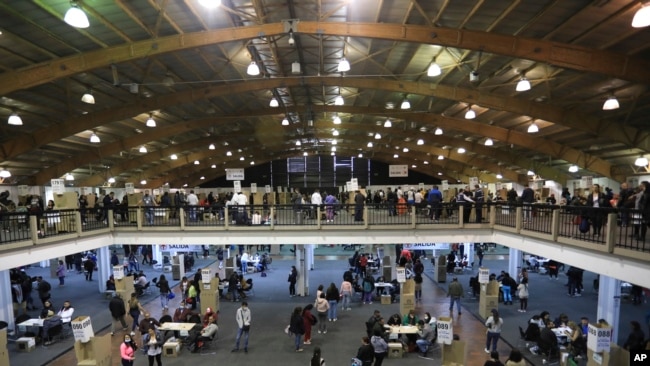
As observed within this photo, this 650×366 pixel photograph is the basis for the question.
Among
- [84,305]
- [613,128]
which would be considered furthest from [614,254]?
[84,305]

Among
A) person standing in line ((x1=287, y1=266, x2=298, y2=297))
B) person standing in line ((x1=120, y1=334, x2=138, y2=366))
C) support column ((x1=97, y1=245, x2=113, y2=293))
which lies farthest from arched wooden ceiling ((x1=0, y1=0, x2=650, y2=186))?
person standing in line ((x1=287, y1=266, x2=298, y2=297))

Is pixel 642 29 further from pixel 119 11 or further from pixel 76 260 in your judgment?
pixel 76 260

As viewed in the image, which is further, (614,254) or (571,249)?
(571,249)

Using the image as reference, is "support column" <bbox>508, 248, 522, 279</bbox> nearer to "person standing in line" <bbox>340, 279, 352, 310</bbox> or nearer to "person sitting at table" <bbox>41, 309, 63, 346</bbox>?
"person standing in line" <bbox>340, 279, 352, 310</bbox>

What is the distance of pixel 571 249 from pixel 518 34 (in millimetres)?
6629

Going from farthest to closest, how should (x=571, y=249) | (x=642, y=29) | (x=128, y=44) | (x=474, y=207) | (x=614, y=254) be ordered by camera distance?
1. (x=474, y=207)
2. (x=128, y=44)
3. (x=571, y=249)
4. (x=642, y=29)
5. (x=614, y=254)

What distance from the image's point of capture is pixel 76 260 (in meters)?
23.8

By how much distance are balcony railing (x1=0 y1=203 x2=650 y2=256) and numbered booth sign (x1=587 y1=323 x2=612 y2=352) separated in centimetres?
247

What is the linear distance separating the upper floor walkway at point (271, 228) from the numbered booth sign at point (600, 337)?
2.81 m

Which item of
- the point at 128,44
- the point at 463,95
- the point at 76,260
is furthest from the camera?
the point at 76,260

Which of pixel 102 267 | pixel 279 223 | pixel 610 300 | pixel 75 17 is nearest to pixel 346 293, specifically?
pixel 279 223

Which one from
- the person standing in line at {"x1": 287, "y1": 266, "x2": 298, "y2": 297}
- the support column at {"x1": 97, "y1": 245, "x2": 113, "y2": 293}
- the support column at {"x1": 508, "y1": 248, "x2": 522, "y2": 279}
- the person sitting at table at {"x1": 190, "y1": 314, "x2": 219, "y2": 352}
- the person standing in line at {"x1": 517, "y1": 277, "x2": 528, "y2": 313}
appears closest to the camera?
the person sitting at table at {"x1": 190, "y1": 314, "x2": 219, "y2": 352}

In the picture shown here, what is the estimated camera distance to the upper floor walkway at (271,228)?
38.9 feet

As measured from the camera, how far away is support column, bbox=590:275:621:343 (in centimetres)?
1141
